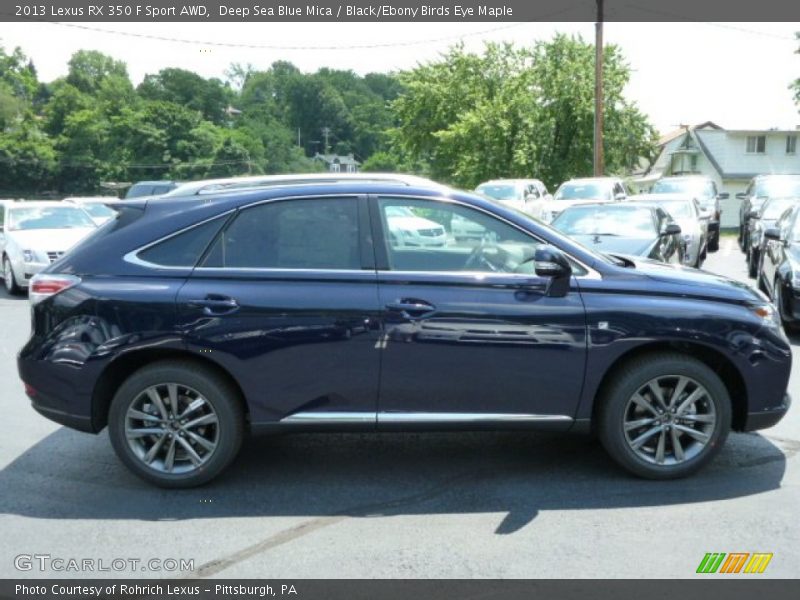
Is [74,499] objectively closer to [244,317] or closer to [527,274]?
[244,317]

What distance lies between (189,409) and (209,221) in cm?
113

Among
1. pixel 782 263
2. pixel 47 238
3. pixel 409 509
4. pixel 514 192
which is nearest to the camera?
pixel 409 509

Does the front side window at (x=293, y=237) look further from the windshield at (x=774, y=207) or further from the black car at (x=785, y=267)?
the windshield at (x=774, y=207)

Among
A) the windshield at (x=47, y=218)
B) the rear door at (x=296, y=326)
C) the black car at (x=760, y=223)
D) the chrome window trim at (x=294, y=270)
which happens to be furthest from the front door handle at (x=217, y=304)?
the black car at (x=760, y=223)

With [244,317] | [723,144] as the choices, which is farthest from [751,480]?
[723,144]

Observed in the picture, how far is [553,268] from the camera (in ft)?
16.5

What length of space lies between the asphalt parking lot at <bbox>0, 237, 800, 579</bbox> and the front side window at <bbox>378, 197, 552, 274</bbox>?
133 centimetres

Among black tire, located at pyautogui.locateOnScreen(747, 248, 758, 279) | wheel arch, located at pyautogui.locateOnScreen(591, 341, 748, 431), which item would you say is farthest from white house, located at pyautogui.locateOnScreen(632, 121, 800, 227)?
wheel arch, located at pyautogui.locateOnScreen(591, 341, 748, 431)

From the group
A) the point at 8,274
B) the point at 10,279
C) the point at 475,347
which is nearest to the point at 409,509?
the point at 475,347

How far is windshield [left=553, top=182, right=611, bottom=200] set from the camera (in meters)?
22.5

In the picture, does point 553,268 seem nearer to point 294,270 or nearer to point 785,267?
point 294,270

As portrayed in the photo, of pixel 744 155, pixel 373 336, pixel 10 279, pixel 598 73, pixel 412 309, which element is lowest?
pixel 10 279

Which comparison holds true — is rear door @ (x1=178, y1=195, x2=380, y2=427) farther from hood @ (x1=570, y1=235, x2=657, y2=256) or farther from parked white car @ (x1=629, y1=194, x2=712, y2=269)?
parked white car @ (x1=629, y1=194, x2=712, y2=269)

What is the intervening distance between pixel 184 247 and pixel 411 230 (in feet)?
4.51
